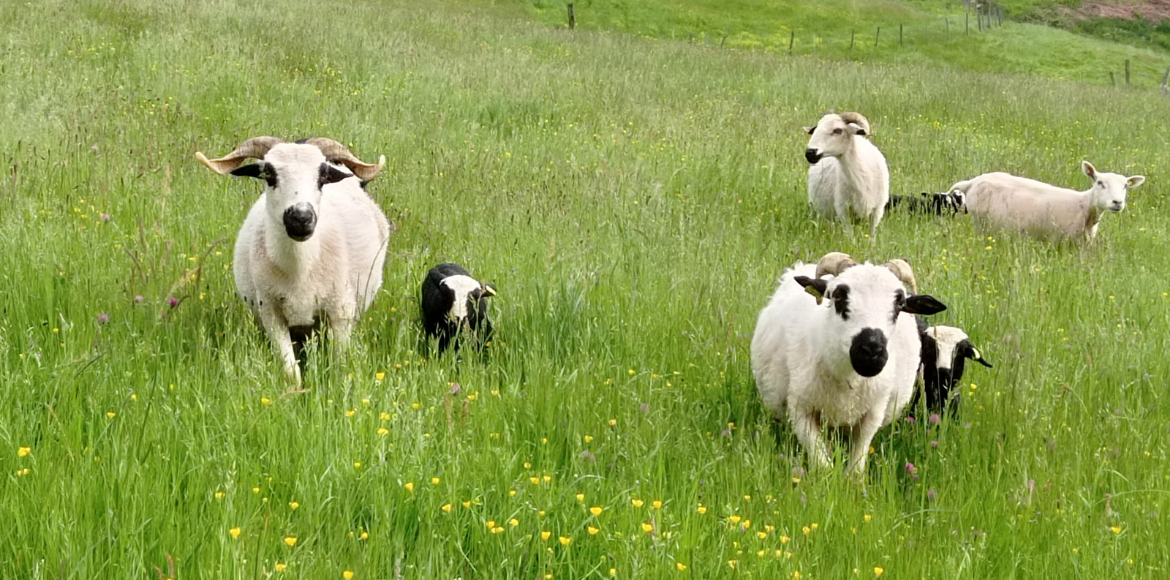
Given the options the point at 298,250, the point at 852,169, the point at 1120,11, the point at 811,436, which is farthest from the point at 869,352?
the point at 1120,11

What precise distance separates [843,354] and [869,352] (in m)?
0.27

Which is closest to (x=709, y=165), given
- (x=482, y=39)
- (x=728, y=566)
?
(x=728, y=566)

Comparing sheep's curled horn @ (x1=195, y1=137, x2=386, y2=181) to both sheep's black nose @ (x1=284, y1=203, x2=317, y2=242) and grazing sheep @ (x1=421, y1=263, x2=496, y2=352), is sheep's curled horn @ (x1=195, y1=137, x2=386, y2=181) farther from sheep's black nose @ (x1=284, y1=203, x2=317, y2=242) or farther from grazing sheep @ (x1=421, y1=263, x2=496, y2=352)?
grazing sheep @ (x1=421, y1=263, x2=496, y2=352)

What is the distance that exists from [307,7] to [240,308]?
1587 cm

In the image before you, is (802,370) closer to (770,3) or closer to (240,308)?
(240,308)

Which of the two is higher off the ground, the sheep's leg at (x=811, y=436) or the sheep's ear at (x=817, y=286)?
the sheep's ear at (x=817, y=286)

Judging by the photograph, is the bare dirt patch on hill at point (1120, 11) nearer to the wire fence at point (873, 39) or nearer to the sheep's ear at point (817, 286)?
the wire fence at point (873, 39)

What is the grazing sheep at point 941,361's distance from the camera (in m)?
5.41

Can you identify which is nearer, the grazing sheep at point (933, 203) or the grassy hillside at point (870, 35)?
the grazing sheep at point (933, 203)

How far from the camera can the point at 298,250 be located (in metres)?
5.38

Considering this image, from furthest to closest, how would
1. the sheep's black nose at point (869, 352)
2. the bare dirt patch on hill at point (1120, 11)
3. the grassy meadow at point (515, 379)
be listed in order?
the bare dirt patch on hill at point (1120, 11), the sheep's black nose at point (869, 352), the grassy meadow at point (515, 379)

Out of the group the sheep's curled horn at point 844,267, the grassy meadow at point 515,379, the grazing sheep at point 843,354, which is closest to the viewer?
the grassy meadow at point 515,379

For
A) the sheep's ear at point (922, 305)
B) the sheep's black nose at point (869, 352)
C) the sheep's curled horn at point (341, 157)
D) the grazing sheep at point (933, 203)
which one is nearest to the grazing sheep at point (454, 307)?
the sheep's curled horn at point (341, 157)

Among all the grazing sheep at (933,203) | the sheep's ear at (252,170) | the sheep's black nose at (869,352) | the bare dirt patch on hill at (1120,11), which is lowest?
the grazing sheep at (933,203)
